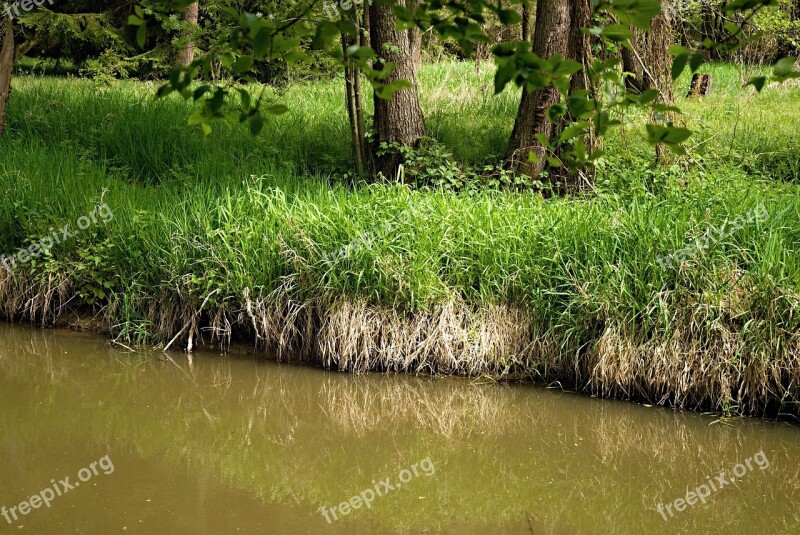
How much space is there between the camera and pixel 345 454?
17.7ft

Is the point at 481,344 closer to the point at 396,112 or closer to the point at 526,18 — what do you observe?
the point at 526,18

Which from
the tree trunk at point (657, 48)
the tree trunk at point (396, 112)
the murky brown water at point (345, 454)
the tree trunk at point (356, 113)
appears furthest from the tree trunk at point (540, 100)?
the murky brown water at point (345, 454)

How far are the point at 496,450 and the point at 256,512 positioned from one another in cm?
172

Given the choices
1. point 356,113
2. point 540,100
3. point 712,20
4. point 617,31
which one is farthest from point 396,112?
point 712,20

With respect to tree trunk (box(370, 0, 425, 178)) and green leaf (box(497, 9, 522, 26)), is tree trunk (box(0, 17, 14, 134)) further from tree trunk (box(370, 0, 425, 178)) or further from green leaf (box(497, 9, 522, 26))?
green leaf (box(497, 9, 522, 26))

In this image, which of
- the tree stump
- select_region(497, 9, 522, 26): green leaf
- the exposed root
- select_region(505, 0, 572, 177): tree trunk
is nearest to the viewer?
select_region(497, 9, 522, 26): green leaf

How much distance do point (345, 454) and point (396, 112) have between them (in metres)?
4.54

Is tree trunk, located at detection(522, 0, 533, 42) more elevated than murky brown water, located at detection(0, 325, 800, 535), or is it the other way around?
tree trunk, located at detection(522, 0, 533, 42)

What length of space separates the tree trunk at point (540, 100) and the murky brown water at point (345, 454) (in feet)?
9.85

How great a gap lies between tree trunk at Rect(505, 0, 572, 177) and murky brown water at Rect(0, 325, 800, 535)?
3.00m

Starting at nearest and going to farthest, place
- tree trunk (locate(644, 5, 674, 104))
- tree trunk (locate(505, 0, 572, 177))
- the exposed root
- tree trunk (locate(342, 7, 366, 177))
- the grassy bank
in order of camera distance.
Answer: the exposed root
the grassy bank
tree trunk (locate(505, 0, 572, 177))
tree trunk (locate(342, 7, 366, 177))
tree trunk (locate(644, 5, 674, 104))

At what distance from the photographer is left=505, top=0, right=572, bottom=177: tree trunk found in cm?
841

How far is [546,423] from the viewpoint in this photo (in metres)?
5.93

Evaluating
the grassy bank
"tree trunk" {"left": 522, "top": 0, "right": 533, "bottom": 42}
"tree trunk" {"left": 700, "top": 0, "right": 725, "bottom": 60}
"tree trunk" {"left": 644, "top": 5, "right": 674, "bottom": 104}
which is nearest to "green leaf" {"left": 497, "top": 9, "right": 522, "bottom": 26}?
"tree trunk" {"left": 522, "top": 0, "right": 533, "bottom": 42}
